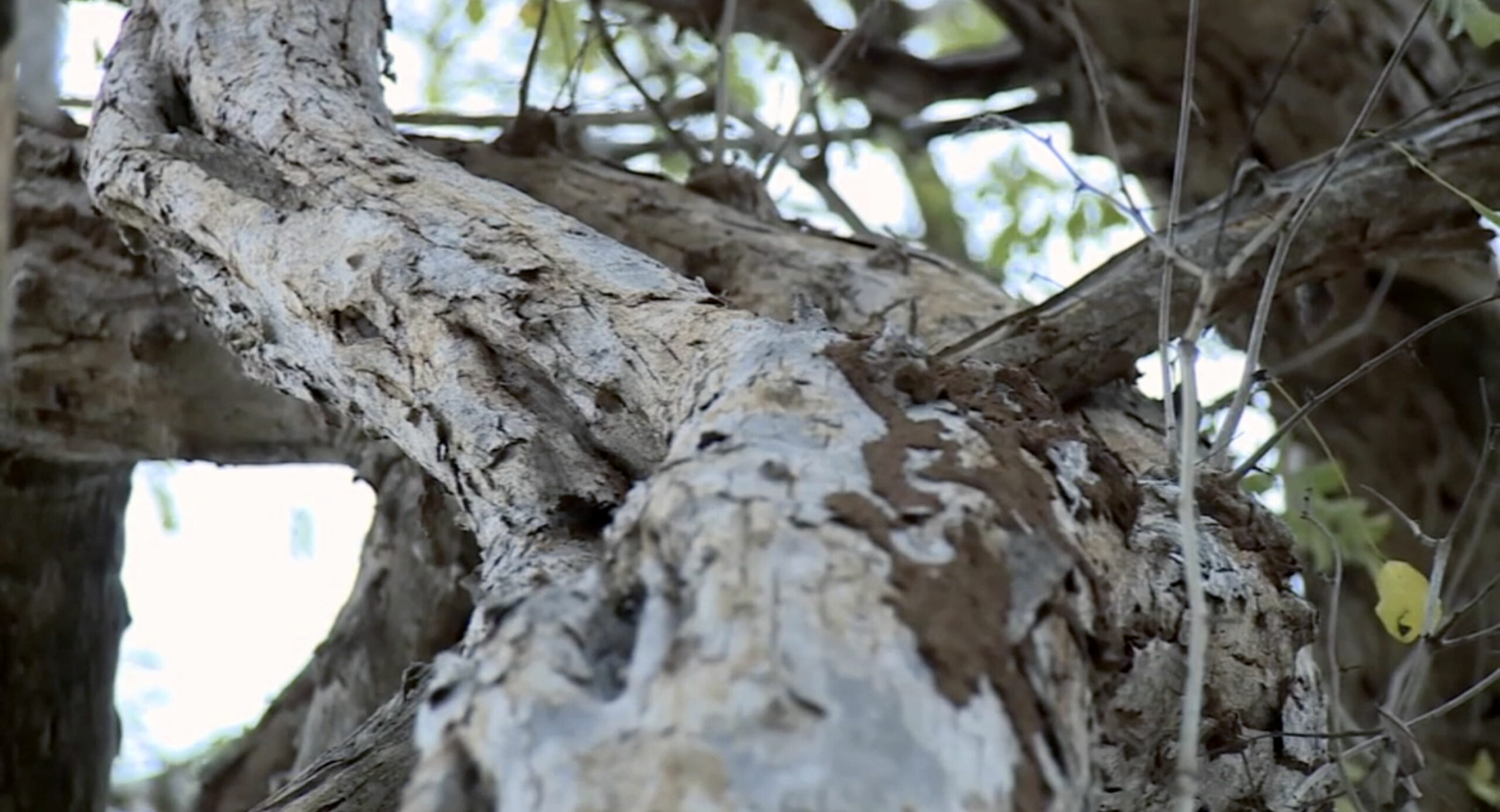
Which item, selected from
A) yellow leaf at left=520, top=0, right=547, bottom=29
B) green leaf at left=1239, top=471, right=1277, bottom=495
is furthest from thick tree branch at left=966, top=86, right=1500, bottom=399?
yellow leaf at left=520, top=0, right=547, bottom=29

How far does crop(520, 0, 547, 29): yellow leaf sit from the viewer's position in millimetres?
1976

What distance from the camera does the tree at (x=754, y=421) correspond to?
1.75 ft

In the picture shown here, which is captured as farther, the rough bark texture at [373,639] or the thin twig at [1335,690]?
the rough bark texture at [373,639]

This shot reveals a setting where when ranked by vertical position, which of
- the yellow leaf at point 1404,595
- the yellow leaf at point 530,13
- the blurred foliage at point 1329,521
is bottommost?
the yellow leaf at point 1404,595

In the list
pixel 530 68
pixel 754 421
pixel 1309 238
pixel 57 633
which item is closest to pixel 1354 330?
pixel 1309 238

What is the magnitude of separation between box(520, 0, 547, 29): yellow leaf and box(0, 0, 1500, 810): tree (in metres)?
0.16

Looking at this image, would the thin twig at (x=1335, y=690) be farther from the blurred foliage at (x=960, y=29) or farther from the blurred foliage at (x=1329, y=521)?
the blurred foliage at (x=960, y=29)

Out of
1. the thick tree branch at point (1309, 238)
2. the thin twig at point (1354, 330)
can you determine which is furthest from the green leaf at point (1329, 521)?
the thick tree branch at point (1309, 238)

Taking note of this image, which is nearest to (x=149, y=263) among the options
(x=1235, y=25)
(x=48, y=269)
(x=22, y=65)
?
(x=48, y=269)

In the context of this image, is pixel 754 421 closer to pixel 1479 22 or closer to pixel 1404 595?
pixel 1404 595

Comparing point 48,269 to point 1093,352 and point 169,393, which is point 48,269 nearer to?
point 169,393

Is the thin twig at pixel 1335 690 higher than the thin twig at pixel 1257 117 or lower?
lower

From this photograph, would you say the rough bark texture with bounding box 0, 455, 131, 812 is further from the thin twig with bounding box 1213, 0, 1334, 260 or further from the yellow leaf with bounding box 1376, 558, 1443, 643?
the yellow leaf with bounding box 1376, 558, 1443, 643

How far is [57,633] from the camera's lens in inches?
63.3
